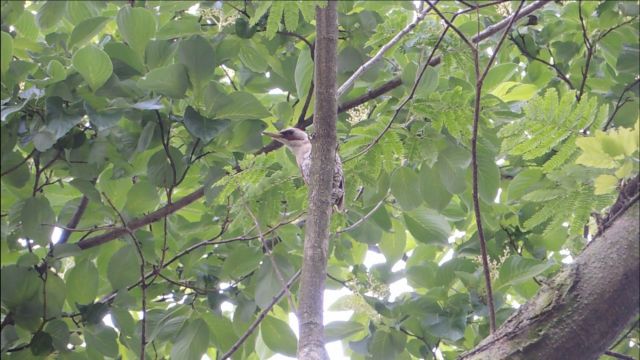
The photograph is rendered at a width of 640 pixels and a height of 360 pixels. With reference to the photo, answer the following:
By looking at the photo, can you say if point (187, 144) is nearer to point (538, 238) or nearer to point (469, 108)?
point (469, 108)

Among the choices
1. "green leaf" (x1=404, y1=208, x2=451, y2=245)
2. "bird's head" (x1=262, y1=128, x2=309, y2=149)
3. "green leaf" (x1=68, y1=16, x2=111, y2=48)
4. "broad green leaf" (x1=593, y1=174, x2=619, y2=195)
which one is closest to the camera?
"broad green leaf" (x1=593, y1=174, x2=619, y2=195)

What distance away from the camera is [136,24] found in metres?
3.74

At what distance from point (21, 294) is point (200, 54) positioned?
146cm

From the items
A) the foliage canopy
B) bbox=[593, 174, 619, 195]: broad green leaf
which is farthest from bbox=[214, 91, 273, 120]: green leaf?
bbox=[593, 174, 619, 195]: broad green leaf

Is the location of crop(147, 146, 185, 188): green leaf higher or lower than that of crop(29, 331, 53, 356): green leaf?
higher

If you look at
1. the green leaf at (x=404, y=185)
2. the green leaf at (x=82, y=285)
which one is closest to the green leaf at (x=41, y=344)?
the green leaf at (x=82, y=285)

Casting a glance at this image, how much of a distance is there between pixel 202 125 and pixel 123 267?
94 centimetres

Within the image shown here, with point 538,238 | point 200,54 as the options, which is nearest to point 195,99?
point 200,54

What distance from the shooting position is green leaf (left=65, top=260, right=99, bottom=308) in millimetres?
3803

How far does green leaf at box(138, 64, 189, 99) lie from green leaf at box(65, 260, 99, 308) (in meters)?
1.04

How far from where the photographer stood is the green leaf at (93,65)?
3373 mm

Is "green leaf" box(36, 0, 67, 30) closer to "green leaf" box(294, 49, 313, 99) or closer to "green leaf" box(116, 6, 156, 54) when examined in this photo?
"green leaf" box(116, 6, 156, 54)

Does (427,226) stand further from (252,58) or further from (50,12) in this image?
(50,12)

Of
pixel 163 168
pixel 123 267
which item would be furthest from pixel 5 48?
pixel 123 267
